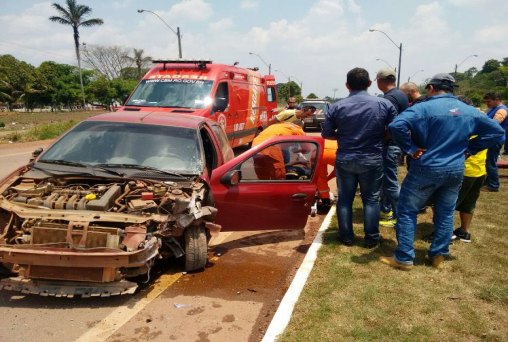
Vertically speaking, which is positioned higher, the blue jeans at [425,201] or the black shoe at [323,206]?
the blue jeans at [425,201]

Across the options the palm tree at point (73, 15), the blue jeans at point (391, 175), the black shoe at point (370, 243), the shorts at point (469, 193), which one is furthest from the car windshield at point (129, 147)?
the palm tree at point (73, 15)

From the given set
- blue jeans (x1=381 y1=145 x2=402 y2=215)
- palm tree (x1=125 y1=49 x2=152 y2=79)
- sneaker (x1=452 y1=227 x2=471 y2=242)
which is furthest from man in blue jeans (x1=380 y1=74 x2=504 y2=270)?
palm tree (x1=125 y1=49 x2=152 y2=79)

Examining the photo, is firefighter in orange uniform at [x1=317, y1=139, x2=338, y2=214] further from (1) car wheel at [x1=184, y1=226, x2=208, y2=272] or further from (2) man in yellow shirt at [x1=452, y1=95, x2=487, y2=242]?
(1) car wheel at [x1=184, y1=226, x2=208, y2=272]

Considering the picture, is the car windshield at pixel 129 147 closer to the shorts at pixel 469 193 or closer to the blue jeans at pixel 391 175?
the blue jeans at pixel 391 175

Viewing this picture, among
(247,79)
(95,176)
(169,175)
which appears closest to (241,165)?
(169,175)

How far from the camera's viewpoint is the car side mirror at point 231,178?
15.6ft

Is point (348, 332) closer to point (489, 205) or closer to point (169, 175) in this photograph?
point (169, 175)

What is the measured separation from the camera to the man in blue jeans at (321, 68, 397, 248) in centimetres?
472

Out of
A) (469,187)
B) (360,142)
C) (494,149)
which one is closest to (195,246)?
(360,142)

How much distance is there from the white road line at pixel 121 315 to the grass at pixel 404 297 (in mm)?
1379

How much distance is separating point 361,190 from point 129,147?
2.78 m

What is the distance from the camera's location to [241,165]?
495cm

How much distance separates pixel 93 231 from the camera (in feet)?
11.8

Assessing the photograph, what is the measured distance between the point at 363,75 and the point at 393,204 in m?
1.92
